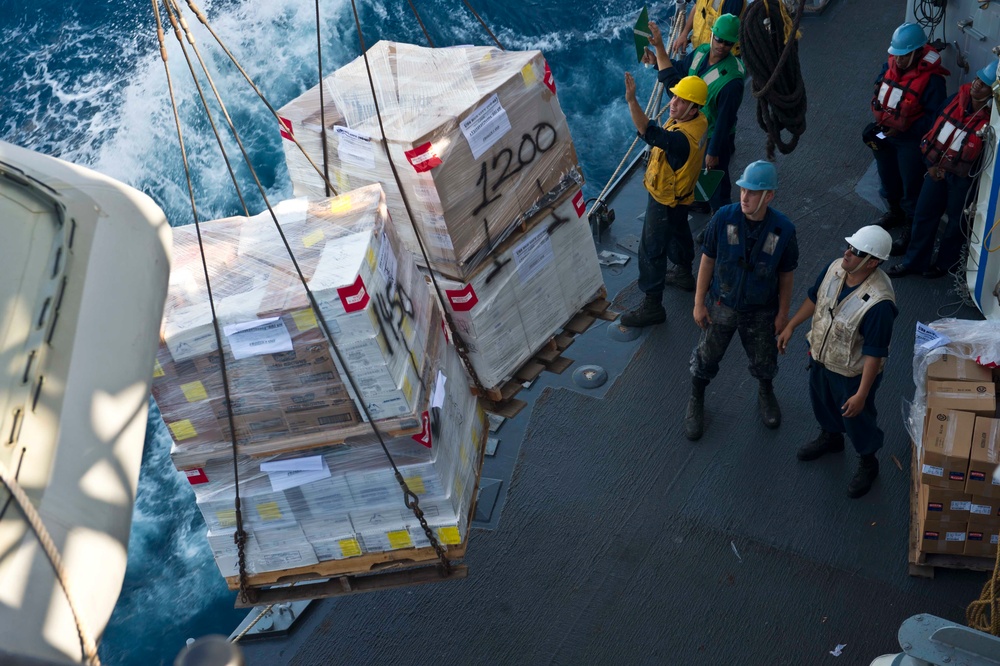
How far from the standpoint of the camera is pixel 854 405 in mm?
5574

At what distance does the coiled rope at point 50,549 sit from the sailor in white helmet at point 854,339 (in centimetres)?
437

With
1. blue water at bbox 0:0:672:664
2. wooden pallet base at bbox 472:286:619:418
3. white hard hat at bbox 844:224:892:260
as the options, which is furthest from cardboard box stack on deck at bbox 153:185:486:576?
blue water at bbox 0:0:672:664

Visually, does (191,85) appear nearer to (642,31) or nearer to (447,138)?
(642,31)

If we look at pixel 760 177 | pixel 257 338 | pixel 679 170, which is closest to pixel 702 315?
pixel 760 177

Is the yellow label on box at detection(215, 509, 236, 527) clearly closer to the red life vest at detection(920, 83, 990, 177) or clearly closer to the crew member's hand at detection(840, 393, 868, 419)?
the crew member's hand at detection(840, 393, 868, 419)

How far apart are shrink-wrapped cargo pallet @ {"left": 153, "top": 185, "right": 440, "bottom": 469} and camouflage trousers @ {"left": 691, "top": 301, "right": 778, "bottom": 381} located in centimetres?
248

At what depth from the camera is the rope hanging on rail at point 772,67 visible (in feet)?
22.1

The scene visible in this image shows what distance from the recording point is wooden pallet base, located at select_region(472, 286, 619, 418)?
17.3 feet

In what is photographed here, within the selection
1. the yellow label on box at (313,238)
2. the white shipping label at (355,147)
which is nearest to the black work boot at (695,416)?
the white shipping label at (355,147)

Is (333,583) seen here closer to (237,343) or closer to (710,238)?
(237,343)

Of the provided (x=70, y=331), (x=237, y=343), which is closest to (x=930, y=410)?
(x=237, y=343)

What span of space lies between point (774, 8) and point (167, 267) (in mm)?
5065

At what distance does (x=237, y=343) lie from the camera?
3994mm

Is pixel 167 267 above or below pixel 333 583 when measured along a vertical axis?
above
